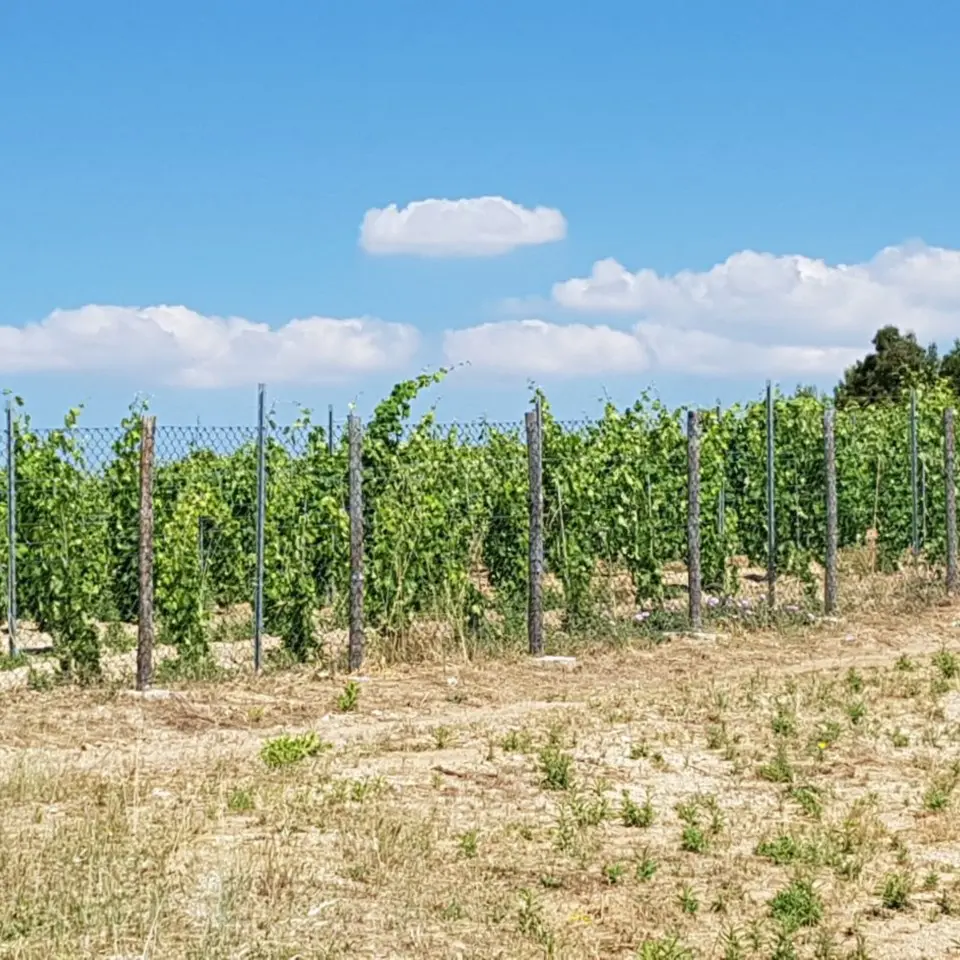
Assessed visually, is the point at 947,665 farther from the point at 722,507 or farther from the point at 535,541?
the point at 722,507

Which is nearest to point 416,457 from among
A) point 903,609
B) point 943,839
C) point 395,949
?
point 903,609

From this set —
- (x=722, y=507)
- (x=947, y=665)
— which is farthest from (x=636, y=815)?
(x=722, y=507)

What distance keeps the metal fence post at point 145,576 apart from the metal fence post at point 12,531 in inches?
89.3

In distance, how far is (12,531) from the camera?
13.4m

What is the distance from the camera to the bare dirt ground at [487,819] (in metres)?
5.61

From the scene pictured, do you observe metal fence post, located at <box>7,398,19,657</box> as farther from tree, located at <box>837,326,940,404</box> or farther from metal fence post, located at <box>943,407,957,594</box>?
tree, located at <box>837,326,940,404</box>

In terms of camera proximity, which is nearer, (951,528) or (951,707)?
(951,707)

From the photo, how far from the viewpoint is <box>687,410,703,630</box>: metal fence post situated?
15.3 meters

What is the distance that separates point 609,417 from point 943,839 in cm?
1011

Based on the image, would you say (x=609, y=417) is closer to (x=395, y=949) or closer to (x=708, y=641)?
(x=708, y=641)

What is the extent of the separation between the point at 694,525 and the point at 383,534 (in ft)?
11.1

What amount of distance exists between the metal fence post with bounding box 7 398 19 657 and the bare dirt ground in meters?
2.23

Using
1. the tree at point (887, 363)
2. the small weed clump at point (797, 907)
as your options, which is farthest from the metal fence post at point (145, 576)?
the tree at point (887, 363)

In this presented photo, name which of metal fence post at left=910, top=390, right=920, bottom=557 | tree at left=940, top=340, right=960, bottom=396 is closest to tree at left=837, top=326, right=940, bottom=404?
tree at left=940, top=340, right=960, bottom=396
